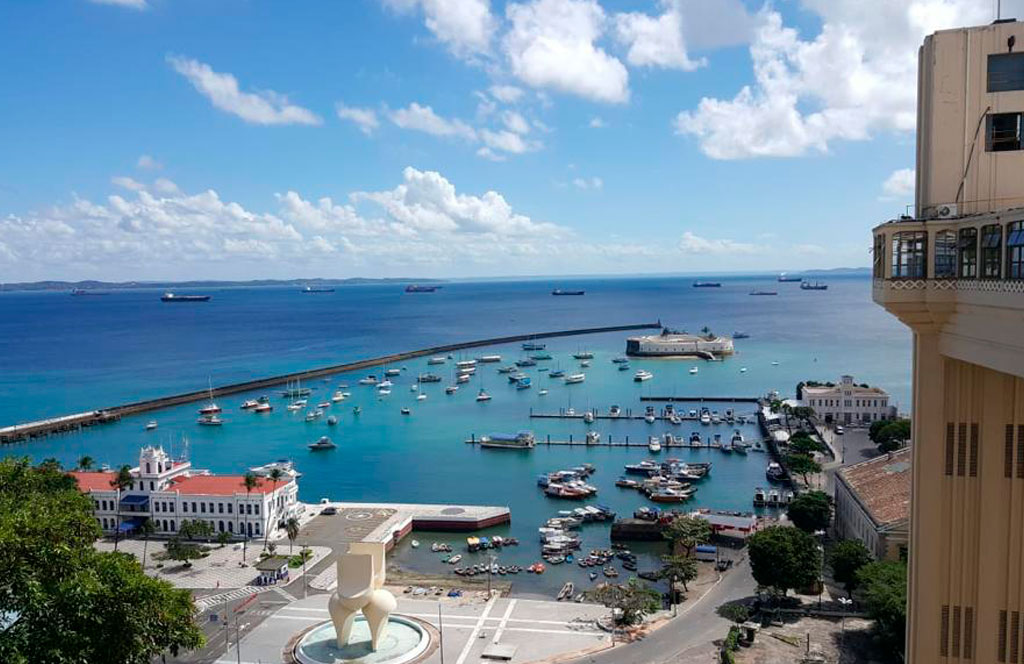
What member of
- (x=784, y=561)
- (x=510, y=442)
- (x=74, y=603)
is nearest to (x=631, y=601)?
(x=784, y=561)

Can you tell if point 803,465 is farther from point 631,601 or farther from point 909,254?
point 909,254

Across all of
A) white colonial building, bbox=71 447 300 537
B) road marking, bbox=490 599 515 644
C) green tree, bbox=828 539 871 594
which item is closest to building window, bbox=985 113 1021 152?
road marking, bbox=490 599 515 644

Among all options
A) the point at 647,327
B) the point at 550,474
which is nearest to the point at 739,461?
the point at 550,474

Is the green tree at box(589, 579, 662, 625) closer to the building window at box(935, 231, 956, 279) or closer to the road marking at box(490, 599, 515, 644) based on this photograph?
the road marking at box(490, 599, 515, 644)

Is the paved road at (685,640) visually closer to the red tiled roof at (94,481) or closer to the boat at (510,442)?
the red tiled roof at (94,481)

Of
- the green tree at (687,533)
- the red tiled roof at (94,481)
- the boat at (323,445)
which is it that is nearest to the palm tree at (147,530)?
the red tiled roof at (94,481)

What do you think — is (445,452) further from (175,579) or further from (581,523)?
(175,579)
